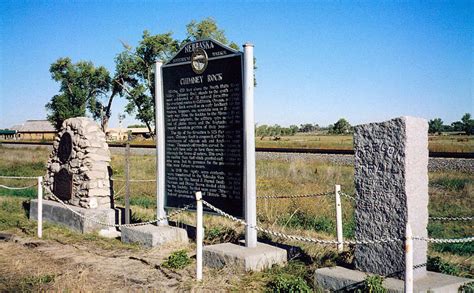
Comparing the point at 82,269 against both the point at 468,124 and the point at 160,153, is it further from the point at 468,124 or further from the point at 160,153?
the point at 468,124

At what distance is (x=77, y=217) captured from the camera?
977cm

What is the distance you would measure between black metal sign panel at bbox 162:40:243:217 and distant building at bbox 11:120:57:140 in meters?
91.9

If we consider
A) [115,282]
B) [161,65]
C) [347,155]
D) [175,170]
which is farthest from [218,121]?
[347,155]

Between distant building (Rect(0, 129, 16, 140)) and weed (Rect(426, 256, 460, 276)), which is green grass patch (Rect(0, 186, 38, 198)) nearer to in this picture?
weed (Rect(426, 256, 460, 276))

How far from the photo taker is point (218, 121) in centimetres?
780

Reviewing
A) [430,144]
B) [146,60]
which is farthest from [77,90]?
[430,144]

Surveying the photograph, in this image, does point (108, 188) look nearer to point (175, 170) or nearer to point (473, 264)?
point (175, 170)

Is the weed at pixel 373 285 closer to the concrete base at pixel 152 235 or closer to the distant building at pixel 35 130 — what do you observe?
the concrete base at pixel 152 235

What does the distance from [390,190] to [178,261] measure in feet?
10.7

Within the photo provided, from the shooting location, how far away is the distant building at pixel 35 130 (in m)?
94.9

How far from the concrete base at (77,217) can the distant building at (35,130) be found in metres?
89.2

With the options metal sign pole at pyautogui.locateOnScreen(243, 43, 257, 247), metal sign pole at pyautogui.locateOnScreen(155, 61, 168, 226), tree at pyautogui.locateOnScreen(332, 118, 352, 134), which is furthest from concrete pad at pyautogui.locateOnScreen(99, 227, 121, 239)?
tree at pyautogui.locateOnScreen(332, 118, 352, 134)

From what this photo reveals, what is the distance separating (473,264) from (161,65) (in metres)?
6.37

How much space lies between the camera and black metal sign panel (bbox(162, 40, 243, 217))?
7531 mm
